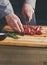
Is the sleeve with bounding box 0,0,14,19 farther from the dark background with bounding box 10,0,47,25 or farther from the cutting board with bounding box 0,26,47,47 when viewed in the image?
the cutting board with bounding box 0,26,47,47

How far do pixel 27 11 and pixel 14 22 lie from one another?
0.50 ft

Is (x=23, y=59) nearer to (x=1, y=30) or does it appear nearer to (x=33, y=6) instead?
(x=1, y=30)

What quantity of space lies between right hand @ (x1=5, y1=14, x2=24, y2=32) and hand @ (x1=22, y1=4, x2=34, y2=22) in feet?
0.32

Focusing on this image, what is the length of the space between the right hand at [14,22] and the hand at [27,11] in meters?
0.10

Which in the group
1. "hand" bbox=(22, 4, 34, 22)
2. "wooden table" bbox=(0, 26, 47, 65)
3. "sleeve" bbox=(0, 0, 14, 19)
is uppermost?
"sleeve" bbox=(0, 0, 14, 19)

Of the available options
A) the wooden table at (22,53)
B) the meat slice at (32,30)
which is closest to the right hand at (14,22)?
the meat slice at (32,30)

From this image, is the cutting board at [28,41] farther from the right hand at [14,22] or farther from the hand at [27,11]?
the hand at [27,11]

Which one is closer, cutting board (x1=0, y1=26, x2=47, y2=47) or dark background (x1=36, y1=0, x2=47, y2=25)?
cutting board (x1=0, y1=26, x2=47, y2=47)

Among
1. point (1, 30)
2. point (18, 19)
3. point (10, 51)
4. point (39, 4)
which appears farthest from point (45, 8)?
point (10, 51)

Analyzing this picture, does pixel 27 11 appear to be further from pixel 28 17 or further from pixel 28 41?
pixel 28 41

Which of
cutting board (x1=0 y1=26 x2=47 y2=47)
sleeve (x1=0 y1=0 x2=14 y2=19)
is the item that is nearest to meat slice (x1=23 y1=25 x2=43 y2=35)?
cutting board (x1=0 y1=26 x2=47 y2=47)

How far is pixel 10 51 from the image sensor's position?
4.61ft

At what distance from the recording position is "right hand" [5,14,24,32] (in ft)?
5.07

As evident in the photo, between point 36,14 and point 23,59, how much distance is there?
1.27 feet
